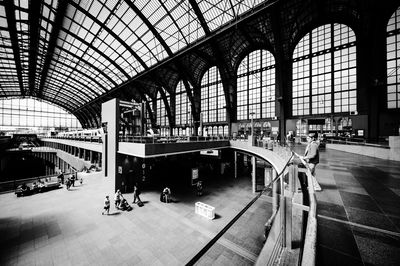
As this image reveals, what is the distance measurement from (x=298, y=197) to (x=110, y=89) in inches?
1898

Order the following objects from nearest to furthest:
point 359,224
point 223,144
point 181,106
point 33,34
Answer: point 359,224, point 223,144, point 33,34, point 181,106

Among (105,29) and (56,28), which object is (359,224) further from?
(56,28)

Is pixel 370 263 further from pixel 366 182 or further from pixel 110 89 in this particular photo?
pixel 110 89

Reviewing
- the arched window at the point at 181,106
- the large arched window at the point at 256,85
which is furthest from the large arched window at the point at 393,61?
the arched window at the point at 181,106

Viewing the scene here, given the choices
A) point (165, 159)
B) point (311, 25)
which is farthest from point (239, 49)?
point (165, 159)

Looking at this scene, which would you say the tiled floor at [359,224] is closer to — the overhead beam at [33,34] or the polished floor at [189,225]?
the polished floor at [189,225]

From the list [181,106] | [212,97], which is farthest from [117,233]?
[181,106]

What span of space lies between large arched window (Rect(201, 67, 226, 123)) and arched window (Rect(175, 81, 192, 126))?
14.3 ft

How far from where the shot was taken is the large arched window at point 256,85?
25219mm

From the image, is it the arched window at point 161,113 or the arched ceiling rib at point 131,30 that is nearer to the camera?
the arched ceiling rib at point 131,30

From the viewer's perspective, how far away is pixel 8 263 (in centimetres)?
692

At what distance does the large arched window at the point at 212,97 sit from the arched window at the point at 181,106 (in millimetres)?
4359

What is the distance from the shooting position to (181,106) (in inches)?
1467

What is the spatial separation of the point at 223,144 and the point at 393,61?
20.4 m
